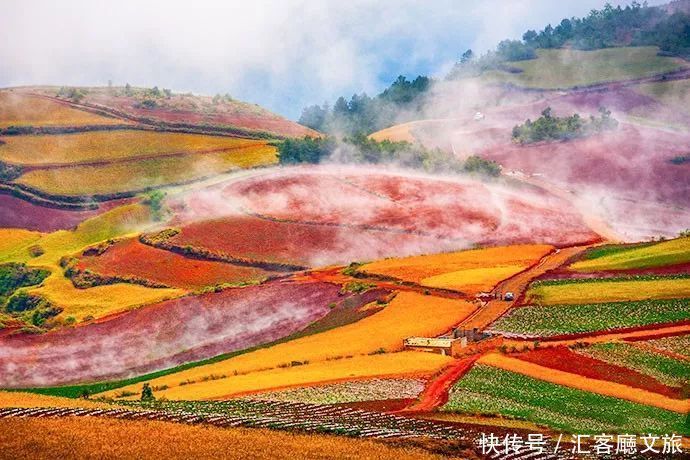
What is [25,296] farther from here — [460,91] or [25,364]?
[460,91]

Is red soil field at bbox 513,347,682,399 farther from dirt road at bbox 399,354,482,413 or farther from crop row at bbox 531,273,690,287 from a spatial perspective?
crop row at bbox 531,273,690,287

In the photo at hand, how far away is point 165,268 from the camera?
101688 millimetres

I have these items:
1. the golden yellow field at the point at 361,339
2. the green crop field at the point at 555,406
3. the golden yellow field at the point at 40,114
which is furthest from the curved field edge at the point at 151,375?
the golden yellow field at the point at 40,114

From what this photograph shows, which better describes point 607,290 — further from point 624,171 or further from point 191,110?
point 191,110

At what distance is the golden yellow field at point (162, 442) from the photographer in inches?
1415

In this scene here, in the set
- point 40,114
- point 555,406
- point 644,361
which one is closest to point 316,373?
point 555,406

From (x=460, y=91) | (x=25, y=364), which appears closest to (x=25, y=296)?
(x=25, y=364)

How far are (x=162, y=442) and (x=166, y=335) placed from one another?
43155 mm

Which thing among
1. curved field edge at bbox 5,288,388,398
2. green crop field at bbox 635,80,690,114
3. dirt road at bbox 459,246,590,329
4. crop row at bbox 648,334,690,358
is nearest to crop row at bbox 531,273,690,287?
dirt road at bbox 459,246,590,329

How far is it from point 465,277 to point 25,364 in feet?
116

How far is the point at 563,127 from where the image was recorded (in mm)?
143750

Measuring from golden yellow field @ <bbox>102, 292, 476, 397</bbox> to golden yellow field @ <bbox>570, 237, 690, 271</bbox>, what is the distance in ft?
46.6

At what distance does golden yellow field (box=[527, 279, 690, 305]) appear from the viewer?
74.5m

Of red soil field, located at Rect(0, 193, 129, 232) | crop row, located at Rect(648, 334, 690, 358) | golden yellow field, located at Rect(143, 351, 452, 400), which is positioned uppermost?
red soil field, located at Rect(0, 193, 129, 232)
